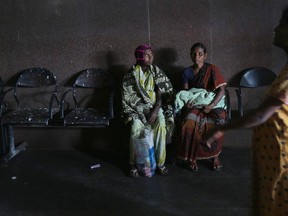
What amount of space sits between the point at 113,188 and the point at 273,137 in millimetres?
1980

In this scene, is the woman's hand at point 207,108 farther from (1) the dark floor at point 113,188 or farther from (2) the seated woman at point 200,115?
(1) the dark floor at point 113,188

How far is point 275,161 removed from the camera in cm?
206

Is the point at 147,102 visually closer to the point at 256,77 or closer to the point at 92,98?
the point at 92,98

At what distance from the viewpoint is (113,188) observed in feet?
12.0

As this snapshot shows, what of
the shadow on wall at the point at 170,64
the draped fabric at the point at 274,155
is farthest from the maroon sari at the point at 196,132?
the draped fabric at the point at 274,155

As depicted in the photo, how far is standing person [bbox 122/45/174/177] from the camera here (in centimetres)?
396

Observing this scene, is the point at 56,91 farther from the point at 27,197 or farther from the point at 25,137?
the point at 27,197

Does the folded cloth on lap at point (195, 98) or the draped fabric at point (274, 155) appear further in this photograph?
the folded cloth on lap at point (195, 98)

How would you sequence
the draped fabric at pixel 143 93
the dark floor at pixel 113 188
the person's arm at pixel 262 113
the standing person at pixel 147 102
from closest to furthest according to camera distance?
the person's arm at pixel 262 113 < the dark floor at pixel 113 188 < the standing person at pixel 147 102 < the draped fabric at pixel 143 93

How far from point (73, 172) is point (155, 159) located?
2.95 ft

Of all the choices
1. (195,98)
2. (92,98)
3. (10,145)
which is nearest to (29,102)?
(10,145)

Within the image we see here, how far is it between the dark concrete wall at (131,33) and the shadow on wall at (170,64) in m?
0.01

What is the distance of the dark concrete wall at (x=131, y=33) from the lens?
4.46m

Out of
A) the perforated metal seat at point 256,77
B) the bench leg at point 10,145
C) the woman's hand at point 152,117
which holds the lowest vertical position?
the bench leg at point 10,145
